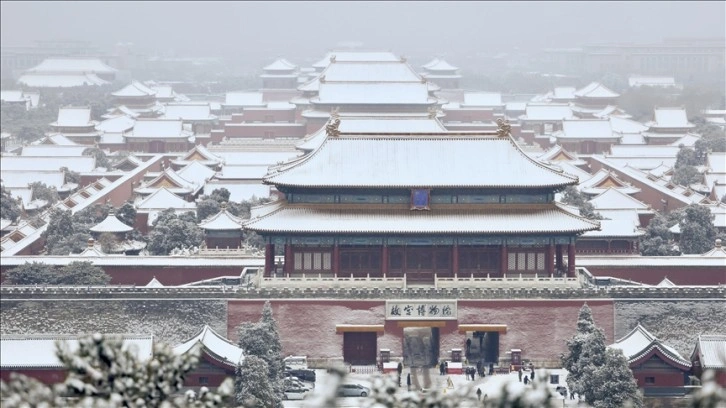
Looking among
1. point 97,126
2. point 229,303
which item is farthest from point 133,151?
point 229,303

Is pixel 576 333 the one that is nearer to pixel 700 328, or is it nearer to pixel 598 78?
pixel 700 328

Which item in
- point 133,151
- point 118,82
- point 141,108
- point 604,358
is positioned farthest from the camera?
point 118,82

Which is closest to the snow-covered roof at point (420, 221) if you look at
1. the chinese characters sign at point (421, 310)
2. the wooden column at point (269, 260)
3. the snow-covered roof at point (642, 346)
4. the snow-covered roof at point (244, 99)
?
the wooden column at point (269, 260)

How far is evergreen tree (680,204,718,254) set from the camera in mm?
43438

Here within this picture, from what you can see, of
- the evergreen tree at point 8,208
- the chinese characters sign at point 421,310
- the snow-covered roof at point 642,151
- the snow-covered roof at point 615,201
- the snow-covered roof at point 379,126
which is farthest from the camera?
the snow-covered roof at point 642,151

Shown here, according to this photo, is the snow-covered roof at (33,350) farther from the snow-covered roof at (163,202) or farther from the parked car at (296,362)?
the snow-covered roof at (163,202)

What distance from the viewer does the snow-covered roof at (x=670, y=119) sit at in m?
75.0

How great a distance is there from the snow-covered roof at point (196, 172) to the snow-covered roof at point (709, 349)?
27173 mm

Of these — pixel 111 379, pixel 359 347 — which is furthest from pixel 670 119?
pixel 111 379

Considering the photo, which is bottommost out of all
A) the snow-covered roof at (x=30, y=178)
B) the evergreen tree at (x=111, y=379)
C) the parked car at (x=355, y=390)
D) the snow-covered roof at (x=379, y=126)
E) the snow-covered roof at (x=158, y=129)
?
the parked car at (x=355, y=390)

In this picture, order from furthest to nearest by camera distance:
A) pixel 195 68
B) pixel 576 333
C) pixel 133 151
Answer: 1. pixel 195 68
2. pixel 133 151
3. pixel 576 333

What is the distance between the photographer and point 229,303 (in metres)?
33.6

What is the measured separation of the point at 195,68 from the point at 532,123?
3289 inches

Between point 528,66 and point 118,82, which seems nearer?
point 118,82
